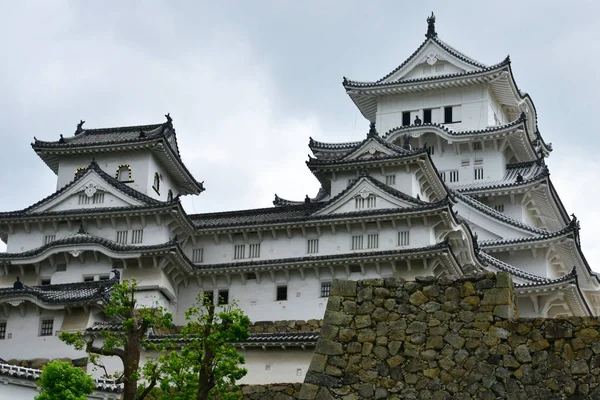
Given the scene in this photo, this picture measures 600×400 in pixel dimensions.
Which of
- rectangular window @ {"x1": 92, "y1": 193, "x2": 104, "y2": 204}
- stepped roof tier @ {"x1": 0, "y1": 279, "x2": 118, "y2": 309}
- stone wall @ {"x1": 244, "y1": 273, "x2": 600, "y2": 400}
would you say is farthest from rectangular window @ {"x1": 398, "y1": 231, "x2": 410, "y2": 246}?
stone wall @ {"x1": 244, "y1": 273, "x2": 600, "y2": 400}

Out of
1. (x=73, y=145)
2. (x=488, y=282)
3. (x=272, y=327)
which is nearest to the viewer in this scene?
(x=488, y=282)

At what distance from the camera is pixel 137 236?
5053 centimetres

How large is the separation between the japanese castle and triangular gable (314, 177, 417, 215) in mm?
53

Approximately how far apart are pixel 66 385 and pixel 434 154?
125ft

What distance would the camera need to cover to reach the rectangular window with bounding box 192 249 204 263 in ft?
170

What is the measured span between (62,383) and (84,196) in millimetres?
25218

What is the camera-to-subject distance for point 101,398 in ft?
109

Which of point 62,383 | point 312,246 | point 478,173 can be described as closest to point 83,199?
point 312,246

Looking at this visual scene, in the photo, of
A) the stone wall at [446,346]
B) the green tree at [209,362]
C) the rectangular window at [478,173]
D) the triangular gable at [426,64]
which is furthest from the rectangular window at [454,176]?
the stone wall at [446,346]

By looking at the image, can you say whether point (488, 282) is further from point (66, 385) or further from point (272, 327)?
point (272, 327)

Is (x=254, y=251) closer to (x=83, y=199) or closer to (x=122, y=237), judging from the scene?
(x=122, y=237)

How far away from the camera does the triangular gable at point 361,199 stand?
161 feet

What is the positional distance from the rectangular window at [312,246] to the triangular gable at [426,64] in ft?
57.1

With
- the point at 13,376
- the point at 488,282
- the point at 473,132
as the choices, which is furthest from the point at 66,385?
the point at 473,132
